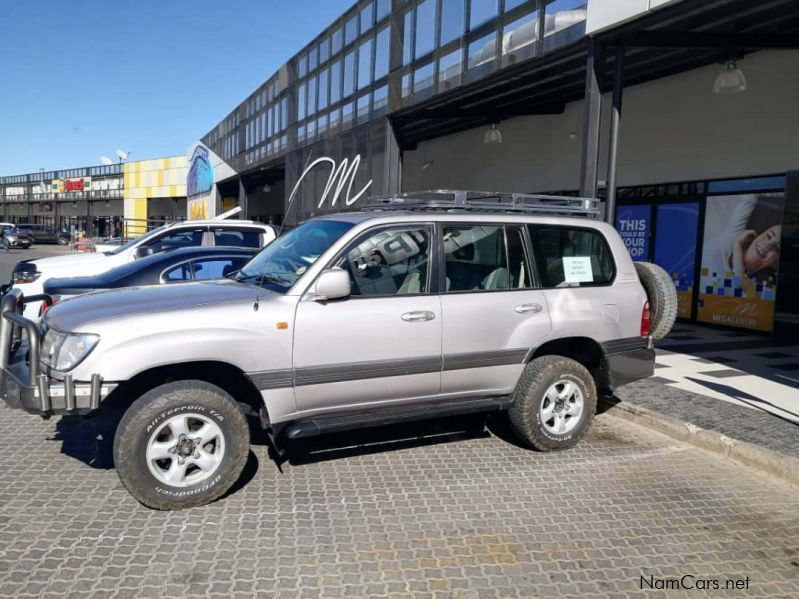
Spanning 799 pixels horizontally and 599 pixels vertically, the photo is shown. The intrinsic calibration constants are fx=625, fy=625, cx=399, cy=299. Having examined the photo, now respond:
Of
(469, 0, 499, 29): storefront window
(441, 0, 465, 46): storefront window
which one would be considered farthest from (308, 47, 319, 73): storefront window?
(469, 0, 499, 29): storefront window

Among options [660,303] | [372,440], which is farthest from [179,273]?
[660,303]

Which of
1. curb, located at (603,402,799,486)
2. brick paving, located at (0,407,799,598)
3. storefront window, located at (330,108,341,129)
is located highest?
storefront window, located at (330,108,341,129)

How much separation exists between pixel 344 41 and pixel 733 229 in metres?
12.3

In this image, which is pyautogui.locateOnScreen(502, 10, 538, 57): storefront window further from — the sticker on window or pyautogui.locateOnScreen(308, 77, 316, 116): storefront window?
pyautogui.locateOnScreen(308, 77, 316, 116): storefront window

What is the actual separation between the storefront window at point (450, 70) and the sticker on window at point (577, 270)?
766 cm

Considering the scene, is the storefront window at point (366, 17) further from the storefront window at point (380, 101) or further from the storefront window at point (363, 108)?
the storefront window at point (380, 101)

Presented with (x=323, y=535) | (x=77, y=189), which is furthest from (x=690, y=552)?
(x=77, y=189)

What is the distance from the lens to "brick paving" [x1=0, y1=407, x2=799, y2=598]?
3.11 meters

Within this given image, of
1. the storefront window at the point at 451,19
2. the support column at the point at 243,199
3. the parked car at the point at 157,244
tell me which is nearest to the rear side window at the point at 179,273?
the parked car at the point at 157,244

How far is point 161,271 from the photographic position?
711 cm

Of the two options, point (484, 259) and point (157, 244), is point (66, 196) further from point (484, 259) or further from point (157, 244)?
point (484, 259)

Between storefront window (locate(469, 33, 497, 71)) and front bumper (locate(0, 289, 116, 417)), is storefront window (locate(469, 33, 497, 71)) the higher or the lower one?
the higher one

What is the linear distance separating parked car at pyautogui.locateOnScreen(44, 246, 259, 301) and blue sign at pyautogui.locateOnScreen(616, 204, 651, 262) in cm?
843

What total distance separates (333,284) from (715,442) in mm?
3485
